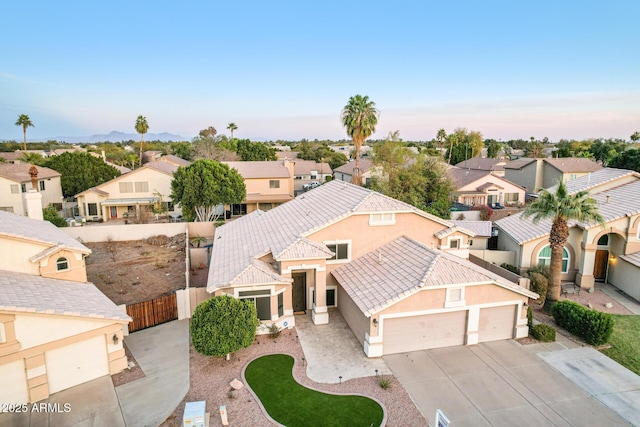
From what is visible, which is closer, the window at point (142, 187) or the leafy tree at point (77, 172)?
the window at point (142, 187)

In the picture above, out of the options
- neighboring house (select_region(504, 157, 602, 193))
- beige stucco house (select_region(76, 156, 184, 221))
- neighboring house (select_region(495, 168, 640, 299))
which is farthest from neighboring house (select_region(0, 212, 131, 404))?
neighboring house (select_region(504, 157, 602, 193))

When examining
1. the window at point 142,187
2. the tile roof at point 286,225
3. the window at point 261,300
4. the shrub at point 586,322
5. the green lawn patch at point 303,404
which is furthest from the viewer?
the window at point 142,187

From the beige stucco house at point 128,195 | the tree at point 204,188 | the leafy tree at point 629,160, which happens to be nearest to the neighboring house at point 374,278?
the tree at point 204,188

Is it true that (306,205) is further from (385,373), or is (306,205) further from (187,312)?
(385,373)

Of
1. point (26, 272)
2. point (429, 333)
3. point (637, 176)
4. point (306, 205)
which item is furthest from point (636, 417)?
point (26, 272)

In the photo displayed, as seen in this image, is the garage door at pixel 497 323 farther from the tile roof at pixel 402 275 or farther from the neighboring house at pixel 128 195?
the neighboring house at pixel 128 195

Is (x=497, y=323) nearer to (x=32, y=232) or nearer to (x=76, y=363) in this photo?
(x=76, y=363)
